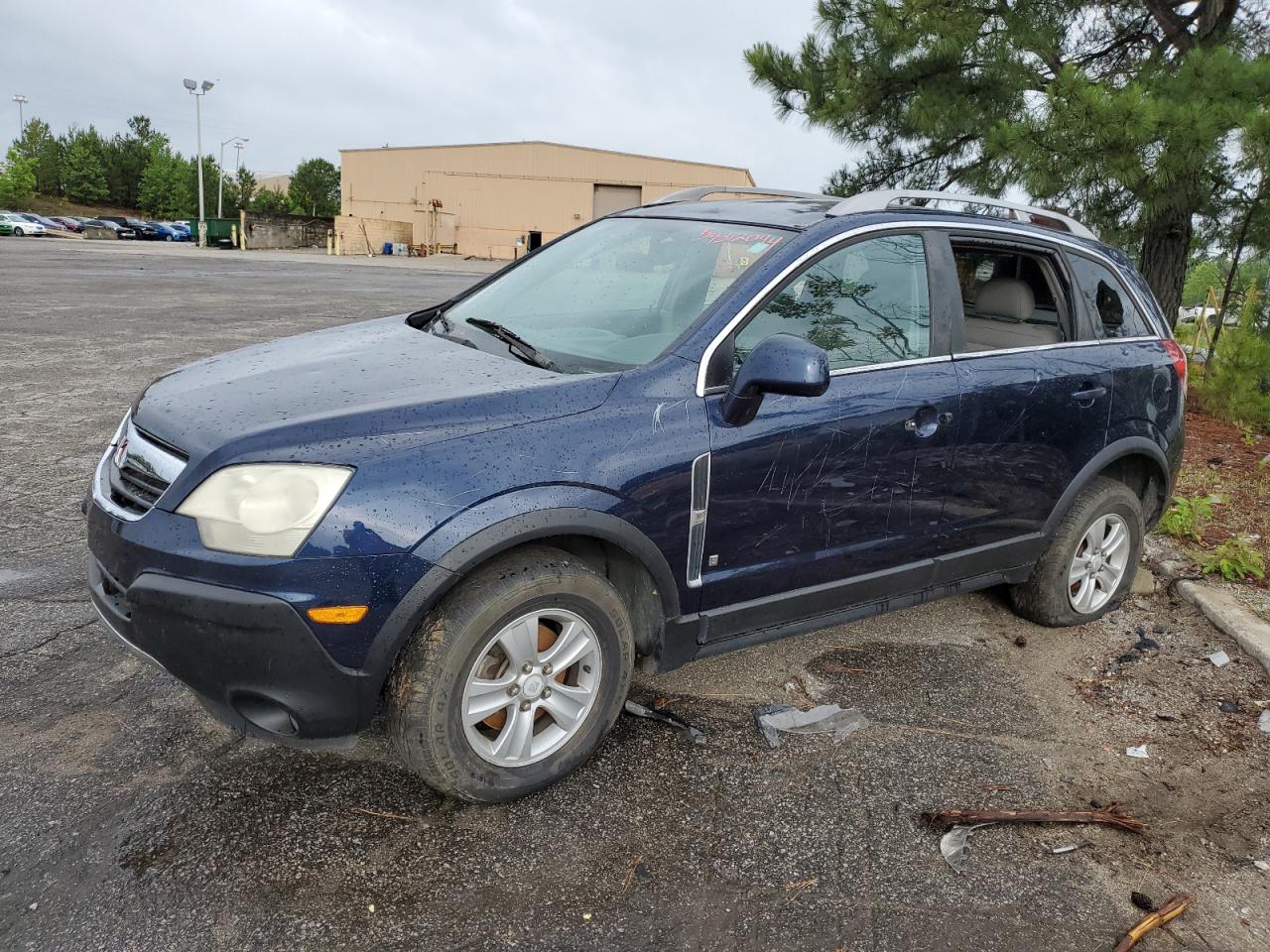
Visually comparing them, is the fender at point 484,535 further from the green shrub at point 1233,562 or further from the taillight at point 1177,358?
the green shrub at point 1233,562

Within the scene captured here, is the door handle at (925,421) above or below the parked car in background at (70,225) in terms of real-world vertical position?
below

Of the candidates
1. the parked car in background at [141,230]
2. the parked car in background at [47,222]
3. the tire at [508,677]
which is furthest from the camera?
the parked car in background at [141,230]

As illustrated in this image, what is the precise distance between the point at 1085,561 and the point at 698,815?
8.32 ft

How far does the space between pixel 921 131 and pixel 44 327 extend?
1017 centimetres

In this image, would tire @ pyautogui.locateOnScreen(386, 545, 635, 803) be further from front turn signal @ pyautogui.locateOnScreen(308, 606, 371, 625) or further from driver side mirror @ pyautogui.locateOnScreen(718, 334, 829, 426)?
driver side mirror @ pyautogui.locateOnScreen(718, 334, 829, 426)

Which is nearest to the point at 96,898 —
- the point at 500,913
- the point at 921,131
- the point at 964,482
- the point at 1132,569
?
the point at 500,913

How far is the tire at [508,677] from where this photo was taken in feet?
9.41

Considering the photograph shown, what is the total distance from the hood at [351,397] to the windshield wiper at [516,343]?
0.20 feet

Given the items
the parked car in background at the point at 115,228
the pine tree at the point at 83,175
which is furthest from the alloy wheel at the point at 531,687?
the pine tree at the point at 83,175

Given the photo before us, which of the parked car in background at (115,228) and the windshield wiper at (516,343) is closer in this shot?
the windshield wiper at (516,343)

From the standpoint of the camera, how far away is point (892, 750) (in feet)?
11.7

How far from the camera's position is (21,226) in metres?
58.9

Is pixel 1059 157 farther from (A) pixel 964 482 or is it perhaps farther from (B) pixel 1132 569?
A: (A) pixel 964 482

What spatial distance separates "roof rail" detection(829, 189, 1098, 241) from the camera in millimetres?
3924
